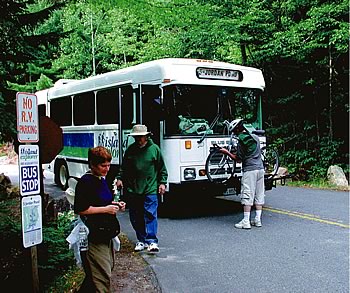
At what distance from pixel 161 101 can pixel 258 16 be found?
8747 mm

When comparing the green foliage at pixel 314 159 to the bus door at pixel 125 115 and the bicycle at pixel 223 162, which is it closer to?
the bicycle at pixel 223 162

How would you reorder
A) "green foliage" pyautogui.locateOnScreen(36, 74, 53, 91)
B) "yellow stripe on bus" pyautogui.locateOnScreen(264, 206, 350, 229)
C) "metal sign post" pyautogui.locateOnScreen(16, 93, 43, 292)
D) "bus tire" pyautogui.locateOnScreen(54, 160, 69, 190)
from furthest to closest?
"green foliage" pyautogui.locateOnScreen(36, 74, 53, 91)
"bus tire" pyautogui.locateOnScreen(54, 160, 69, 190)
"yellow stripe on bus" pyautogui.locateOnScreen(264, 206, 350, 229)
"metal sign post" pyautogui.locateOnScreen(16, 93, 43, 292)

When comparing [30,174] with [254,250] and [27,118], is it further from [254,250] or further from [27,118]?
[254,250]

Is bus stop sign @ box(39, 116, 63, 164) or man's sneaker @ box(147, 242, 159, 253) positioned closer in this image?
bus stop sign @ box(39, 116, 63, 164)

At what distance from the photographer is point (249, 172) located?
8375 millimetres

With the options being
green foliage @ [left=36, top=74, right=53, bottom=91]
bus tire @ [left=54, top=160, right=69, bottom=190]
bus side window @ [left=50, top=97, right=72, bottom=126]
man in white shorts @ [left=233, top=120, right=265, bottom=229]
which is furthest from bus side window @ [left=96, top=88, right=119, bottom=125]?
green foliage @ [left=36, top=74, right=53, bottom=91]

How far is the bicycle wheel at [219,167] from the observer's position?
8969 millimetres

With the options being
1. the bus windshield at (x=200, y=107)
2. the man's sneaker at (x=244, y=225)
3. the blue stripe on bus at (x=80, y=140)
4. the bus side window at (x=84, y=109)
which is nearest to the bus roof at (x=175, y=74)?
the bus windshield at (x=200, y=107)

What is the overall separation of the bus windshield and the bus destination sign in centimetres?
22

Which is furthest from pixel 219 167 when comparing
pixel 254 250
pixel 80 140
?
pixel 80 140

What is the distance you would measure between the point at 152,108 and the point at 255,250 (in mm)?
3719

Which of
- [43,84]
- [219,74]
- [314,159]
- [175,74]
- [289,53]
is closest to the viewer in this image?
[175,74]

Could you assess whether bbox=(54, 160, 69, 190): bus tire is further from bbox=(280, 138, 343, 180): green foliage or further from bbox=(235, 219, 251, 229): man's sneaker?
bbox=(280, 138, 343, 180): green foliage

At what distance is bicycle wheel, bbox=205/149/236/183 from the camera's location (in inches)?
353
